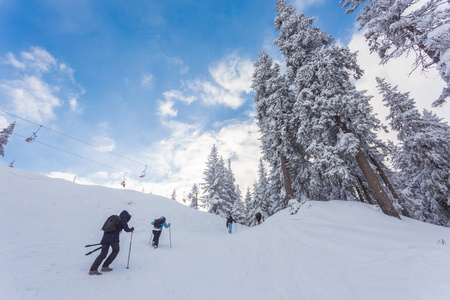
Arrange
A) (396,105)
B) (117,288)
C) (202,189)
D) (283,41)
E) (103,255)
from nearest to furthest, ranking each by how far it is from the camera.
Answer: (117,288)
(103,255)
(283,41)
(396,105)
(202,189)

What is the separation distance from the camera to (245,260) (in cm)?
667

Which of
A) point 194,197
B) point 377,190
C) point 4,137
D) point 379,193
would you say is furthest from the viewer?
point 194,197

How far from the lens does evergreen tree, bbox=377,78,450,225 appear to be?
15575 millimetres

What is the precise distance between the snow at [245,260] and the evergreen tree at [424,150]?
11141mm

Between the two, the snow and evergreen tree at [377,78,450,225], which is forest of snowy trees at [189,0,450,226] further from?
the snow

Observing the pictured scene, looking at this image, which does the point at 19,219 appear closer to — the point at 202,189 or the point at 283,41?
the point at 283,41

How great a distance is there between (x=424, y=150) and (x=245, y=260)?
2040 cm

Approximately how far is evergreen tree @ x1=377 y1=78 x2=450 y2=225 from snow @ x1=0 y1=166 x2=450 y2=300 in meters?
11.1

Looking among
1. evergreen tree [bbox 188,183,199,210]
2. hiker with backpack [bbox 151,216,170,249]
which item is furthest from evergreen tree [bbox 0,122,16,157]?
hiker with backpack [bbox 151,216,170,249]

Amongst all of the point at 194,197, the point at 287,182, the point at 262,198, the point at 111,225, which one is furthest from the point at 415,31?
the point at 194,197

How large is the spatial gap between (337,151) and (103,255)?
12285 mm

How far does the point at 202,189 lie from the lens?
105 ft

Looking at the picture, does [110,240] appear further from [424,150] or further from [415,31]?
[424,150]

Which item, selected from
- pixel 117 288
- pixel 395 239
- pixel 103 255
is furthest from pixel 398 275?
pixel 103 255
